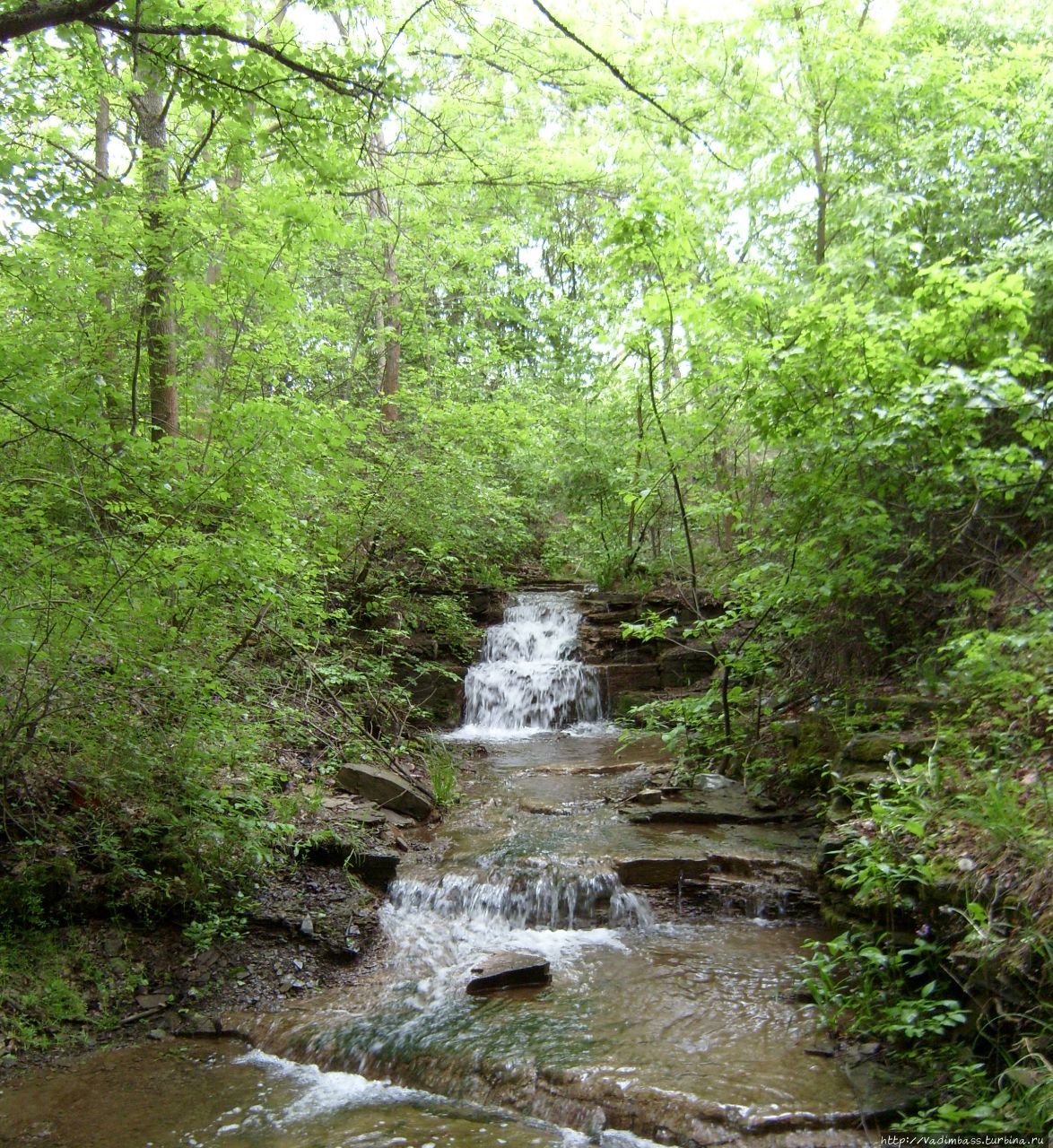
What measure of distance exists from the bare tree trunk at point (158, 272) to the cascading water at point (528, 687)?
6.10 m

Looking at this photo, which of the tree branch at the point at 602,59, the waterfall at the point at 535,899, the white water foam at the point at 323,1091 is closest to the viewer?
the tree branch at the point at 602,59

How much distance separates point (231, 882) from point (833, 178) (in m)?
9.54

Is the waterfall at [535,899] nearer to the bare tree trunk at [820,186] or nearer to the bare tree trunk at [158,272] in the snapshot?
the bare tree trunk at [158,272]

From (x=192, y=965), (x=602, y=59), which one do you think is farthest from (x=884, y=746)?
(x=192, y=965)

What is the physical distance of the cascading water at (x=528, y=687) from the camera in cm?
1173

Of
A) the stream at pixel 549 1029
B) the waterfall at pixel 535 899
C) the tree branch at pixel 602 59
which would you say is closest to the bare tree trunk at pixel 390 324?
the waterfall at pixel 535 899

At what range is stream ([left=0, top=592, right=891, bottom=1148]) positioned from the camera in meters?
3.22

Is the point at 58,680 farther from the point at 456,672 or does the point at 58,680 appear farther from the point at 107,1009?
the point at 456,672

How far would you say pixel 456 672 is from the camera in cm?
1195

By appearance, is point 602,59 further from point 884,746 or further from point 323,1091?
point 323,1091

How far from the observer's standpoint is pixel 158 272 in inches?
241

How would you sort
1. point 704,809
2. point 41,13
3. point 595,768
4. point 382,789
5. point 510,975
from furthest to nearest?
point 595,768
point 382,789
point 704,809
point 510,975
point 41,13

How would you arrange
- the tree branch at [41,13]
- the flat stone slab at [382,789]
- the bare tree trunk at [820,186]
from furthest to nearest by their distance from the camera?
1. the bare tree trunk at [820,186]
2. the flat stone slab at [382,789]
3. the tree branch at [41,13]

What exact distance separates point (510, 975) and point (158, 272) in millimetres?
5840
